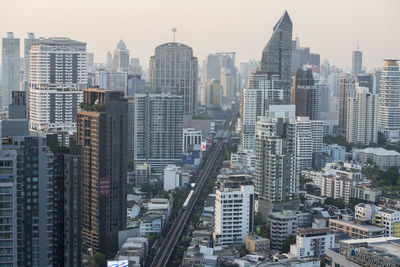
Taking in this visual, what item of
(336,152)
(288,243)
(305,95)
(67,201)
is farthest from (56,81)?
(67,201)

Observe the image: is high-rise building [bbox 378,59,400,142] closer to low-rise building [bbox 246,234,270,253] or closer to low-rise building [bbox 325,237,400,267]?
low-rise building [bbox 246,234,270,253]

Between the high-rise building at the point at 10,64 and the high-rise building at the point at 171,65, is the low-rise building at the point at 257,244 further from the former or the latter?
the high-rise building at the point at 171,65

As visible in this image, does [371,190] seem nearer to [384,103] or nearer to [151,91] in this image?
[151,91]

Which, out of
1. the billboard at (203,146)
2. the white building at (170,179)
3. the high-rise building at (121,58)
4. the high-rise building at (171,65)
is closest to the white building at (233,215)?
the white building at (170,179)

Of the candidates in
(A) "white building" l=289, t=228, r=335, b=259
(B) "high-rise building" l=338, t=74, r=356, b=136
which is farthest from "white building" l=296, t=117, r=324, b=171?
(A) "white building" l=289, t=228, r=335, b=259

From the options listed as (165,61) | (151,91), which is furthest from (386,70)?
(151,91)

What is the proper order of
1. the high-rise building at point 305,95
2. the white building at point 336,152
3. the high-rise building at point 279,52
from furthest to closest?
the high-rise building at point 279,52 → the high-rise building at point 305,95 → the white building at point 336,152

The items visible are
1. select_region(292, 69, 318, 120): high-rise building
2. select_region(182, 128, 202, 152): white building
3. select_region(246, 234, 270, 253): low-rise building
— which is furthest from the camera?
select_region(292, 69, 318, 120): high-rise building
